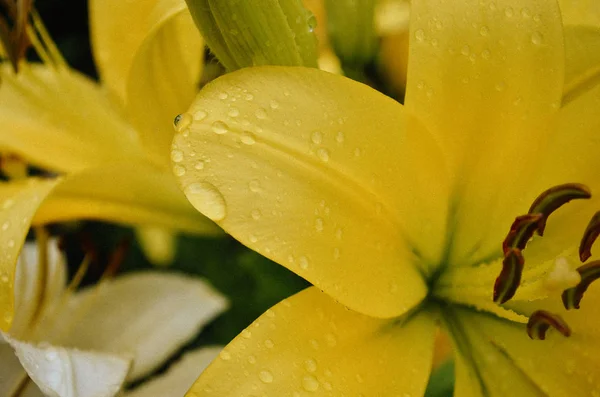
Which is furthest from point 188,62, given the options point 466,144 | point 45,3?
point 45,3

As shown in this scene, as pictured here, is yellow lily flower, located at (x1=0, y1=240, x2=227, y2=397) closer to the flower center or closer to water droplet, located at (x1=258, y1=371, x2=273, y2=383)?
water droplet, located at (x1=258, y1=371, x2=273, y2=383)

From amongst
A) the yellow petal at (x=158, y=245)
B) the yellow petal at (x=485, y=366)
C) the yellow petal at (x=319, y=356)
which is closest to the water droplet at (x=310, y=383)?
the yellow petal at (x=319, y=356)

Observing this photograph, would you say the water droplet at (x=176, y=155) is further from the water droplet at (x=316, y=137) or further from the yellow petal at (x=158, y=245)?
the yellow petal at (x=158, y=245)

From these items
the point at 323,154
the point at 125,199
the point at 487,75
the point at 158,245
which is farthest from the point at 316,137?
the point at 158,245

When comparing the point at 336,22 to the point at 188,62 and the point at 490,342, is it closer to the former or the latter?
the point at 188,62

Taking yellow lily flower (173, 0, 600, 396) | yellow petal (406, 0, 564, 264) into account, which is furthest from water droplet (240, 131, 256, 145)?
yellow petal (406, 0, 564, 264)
